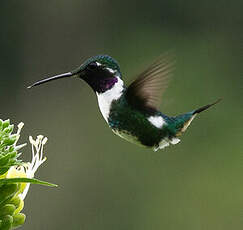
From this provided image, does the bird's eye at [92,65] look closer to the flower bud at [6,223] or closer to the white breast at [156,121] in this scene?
the white breast at [156,121]

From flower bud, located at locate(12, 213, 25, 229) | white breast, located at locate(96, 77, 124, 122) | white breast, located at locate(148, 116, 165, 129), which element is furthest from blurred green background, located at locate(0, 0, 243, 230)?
flower bud, located at locate(12, 213, 25, 229)

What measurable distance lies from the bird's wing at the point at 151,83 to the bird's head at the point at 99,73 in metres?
0.06

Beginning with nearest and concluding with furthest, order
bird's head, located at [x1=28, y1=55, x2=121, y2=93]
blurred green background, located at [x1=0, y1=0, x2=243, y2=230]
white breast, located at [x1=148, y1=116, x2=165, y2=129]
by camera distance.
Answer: bird's head, located at [x1=28, y1=55, x2=121, y2=93] → white breast, located at [x1=148, y1=116, x2=165, y2=129] → blurred green background, located at [x1=0, y1=0, x2=243, y2=230]

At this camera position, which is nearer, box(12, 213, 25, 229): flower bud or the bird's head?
box(12, 213, 25, 229): flower bud

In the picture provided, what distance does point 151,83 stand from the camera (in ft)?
6.13

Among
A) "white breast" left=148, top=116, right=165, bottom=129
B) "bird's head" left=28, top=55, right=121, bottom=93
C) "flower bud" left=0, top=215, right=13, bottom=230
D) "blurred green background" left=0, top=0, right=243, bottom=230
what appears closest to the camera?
"flower bud" left=0, top=215, right=13, bottom=230

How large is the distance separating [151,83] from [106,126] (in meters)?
3.82

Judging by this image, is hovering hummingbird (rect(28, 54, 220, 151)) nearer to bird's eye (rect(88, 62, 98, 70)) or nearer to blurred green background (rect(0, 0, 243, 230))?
bird's eye (rect(88, 62, 98, 70))

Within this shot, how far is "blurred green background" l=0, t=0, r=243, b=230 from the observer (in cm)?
528

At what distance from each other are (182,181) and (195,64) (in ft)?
3.32

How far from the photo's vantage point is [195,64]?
572cm

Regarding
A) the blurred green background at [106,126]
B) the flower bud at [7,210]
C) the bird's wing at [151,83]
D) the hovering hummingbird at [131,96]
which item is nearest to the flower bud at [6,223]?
the flower bud at [7,210]

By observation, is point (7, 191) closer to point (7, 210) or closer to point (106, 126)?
point (7, 210)

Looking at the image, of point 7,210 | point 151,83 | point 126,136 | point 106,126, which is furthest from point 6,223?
point 106,126
